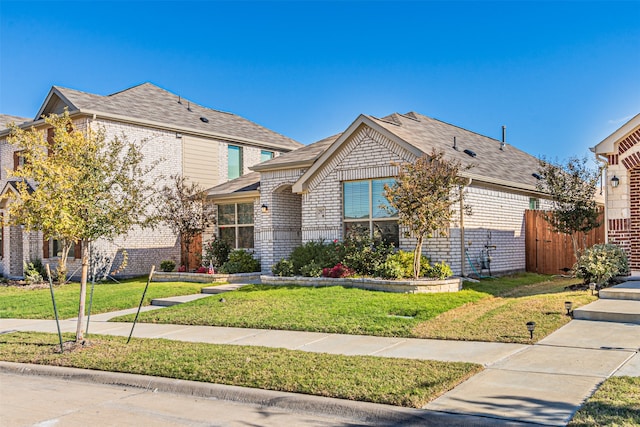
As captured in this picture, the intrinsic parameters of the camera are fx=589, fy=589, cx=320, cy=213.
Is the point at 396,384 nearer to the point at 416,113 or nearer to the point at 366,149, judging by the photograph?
the point at 366,149

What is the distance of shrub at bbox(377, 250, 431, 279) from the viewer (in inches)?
579

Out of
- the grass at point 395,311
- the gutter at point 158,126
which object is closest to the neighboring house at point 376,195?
the grass at point 395,311

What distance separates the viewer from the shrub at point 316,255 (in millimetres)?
16625

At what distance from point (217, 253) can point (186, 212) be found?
1930 mm

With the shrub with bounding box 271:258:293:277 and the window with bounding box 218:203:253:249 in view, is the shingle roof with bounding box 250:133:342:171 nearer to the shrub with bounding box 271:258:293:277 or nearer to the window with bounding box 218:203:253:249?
the window with bounding box 218:203:253:249

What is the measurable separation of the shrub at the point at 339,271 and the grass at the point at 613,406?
9.31 metres

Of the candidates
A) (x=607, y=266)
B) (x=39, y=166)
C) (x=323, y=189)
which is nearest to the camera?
(x=39, y=166)

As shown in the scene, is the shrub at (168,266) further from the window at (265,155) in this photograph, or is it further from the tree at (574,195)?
the tree at (574,195)

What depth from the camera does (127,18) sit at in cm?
2030

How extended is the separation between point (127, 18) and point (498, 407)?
61.4 feet

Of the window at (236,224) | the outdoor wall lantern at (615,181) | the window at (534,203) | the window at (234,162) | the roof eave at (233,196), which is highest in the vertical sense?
the window at (234,162)

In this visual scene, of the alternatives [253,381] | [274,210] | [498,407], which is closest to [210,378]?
[253,381]

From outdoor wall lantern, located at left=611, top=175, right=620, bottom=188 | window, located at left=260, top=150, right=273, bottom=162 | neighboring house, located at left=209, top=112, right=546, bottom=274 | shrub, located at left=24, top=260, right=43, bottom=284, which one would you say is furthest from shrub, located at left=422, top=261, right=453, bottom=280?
window, located at left=260, top=150, right=273, bottom=162

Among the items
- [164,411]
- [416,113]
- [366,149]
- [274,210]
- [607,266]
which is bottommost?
[164,411]
